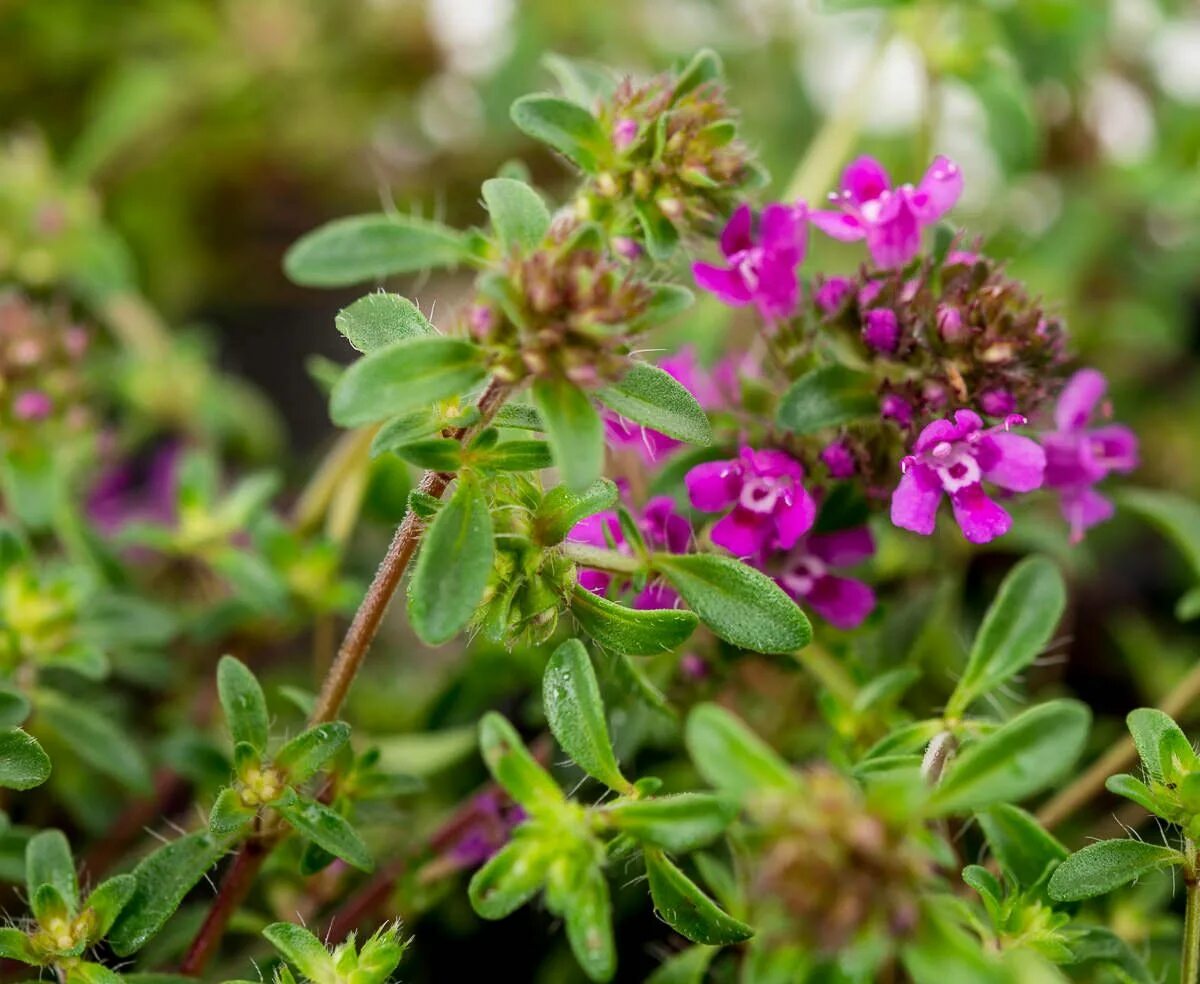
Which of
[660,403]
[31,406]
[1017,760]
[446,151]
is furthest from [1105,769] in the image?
[446,151]

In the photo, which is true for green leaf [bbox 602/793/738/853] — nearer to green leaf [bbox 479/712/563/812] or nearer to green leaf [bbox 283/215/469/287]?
green leaf [bbox 479/712/563/812]

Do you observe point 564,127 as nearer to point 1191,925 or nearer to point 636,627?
point 636,627

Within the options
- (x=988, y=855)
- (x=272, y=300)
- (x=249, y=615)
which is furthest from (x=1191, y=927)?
(x=272, y=300)

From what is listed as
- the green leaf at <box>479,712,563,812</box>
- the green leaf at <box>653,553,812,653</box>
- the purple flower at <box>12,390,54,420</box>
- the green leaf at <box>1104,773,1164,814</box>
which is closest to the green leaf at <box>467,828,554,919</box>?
the green leaf at <box>479,712,563,812</box>

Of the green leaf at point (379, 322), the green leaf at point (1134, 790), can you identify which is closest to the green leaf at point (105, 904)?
the green leaf at point (379, 322)

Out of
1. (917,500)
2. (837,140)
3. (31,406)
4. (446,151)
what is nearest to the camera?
(917,500)

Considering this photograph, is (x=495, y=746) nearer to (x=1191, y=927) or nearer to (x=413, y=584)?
(x=413, y=584)

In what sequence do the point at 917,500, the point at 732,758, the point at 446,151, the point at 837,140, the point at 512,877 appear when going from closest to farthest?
the point at 732,758 → the point at 512,877 → the point at 917,500 → the point at 837,140 → the point at 446,151

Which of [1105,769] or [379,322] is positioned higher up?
[379,322]
